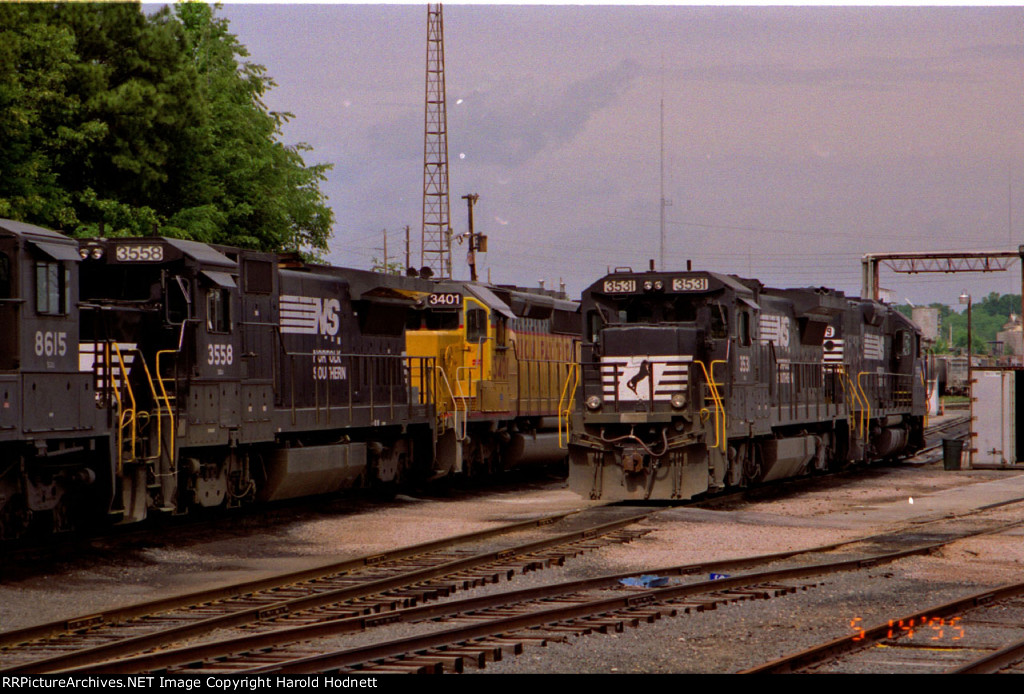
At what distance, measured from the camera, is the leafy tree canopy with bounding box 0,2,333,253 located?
25859 mm

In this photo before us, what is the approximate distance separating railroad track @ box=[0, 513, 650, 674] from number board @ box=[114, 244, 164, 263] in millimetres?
4346

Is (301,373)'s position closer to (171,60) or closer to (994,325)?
(171,60)

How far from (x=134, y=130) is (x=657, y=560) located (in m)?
19.7

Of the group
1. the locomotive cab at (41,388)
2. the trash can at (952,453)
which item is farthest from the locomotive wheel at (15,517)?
the trash can at (952,453)

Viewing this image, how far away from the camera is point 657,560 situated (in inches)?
515

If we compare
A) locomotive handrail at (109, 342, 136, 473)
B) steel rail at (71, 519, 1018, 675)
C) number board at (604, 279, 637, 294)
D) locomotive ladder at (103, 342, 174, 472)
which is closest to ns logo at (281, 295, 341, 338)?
locomotive ladder at (103, 342, 174, 472)

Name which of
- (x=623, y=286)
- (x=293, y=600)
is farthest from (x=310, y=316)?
(x=293, y=600)

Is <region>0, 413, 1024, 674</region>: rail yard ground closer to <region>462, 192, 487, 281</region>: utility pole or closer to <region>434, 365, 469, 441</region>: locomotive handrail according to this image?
<region>434, 365, 469, 441</region>: locomotive handrail

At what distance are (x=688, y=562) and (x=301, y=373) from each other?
6.80 meters

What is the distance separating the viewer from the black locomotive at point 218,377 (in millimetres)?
11828

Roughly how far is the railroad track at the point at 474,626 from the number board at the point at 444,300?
31.3 ft

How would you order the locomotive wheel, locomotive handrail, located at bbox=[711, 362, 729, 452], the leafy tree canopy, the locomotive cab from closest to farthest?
1. the locomotive cab
2. the locomotive wheel
3. locomotive handrail, located at bbox=[711, 362, 729, 452]
4. the leafy tree canopy

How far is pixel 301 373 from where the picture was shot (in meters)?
17.4

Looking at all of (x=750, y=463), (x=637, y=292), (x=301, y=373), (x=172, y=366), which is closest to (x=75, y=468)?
(x=172, y=366)
